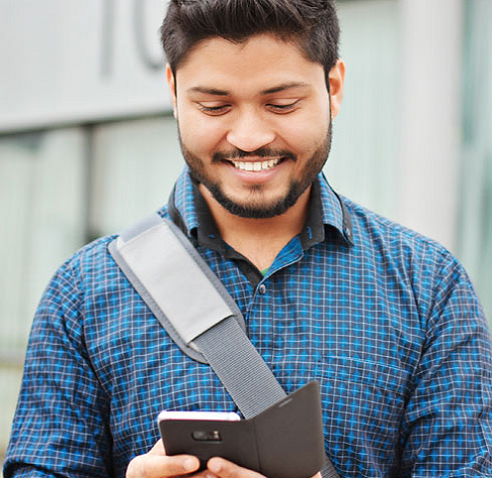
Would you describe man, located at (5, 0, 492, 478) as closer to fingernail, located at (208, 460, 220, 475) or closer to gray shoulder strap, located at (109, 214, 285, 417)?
gray shoulder strap, located at (109, 214, 285, 417)

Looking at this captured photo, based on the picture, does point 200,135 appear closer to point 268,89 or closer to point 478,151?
point 268,89

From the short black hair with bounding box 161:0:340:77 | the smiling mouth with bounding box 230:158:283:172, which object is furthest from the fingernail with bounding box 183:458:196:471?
the short black hair with bounding box 161:0:340:77

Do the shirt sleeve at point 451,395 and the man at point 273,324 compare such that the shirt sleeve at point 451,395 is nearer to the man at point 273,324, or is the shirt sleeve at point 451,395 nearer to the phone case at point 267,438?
the man at point 273,324

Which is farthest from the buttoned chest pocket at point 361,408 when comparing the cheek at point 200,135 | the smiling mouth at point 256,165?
the cheek at point 200,135

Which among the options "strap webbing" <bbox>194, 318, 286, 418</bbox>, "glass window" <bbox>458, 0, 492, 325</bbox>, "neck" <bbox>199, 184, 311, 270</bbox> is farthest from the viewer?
"glass window" <bbox>458, 0, 492, 325</bbox>

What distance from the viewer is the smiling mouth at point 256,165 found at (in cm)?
177

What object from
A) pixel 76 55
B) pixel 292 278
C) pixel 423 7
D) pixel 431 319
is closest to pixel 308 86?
pixel 292 278

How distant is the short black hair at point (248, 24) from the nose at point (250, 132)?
183 millimetres

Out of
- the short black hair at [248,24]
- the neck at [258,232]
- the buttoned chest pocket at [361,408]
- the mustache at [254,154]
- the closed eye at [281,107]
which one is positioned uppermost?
the short black hair at [248,24]

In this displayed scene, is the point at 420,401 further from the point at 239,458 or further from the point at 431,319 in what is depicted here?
the point at 239,458

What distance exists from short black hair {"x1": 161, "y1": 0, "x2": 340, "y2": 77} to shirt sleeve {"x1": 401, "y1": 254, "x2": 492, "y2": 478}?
26.9 inches

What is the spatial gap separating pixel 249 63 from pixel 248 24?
0.10 meters

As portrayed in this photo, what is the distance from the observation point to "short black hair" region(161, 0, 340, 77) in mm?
1731

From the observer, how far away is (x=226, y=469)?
1.42m
